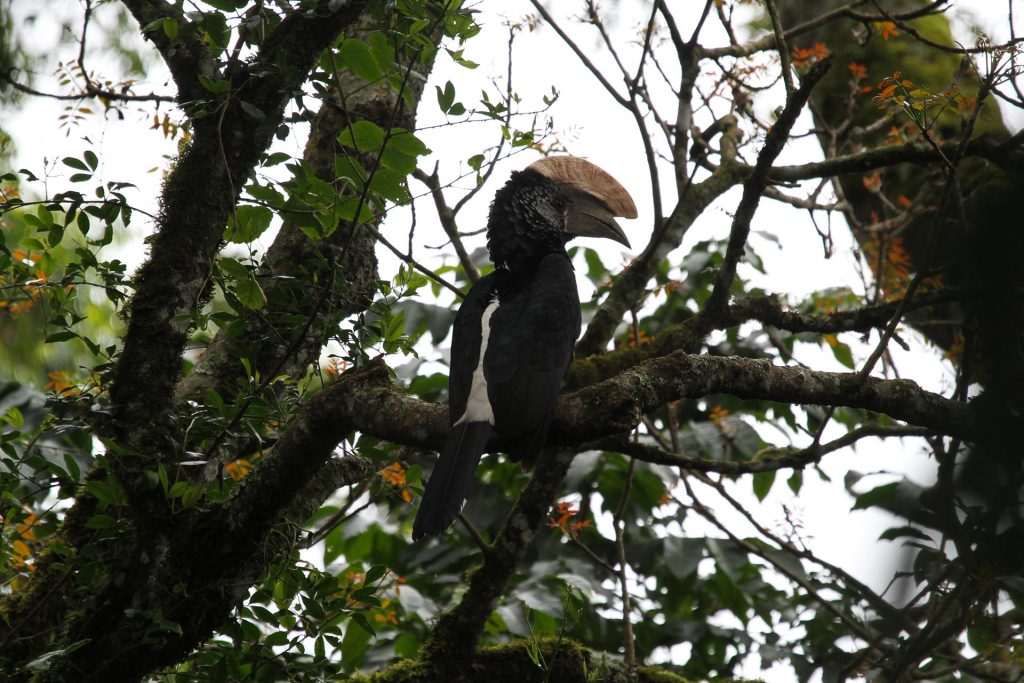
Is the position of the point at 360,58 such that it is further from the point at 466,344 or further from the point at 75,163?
the point at 466,344

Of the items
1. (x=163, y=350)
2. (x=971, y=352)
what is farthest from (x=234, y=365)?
(x=971, y=352)

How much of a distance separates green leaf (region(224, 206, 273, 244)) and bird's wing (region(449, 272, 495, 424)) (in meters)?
0.93

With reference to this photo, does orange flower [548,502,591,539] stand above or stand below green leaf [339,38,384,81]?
below

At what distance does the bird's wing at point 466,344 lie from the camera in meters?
3.33

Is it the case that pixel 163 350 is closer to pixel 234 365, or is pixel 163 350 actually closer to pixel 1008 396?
pixel 234 365

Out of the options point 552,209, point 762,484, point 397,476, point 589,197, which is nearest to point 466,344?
point 397,476

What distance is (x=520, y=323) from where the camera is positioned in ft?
11.9

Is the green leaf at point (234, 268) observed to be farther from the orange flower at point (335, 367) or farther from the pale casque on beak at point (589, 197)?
the pale casque on beak at point (589, 197)

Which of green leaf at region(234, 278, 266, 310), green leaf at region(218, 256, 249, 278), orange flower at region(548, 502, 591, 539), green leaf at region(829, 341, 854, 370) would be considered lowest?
orange flower at region(548, 502, 591, 539)

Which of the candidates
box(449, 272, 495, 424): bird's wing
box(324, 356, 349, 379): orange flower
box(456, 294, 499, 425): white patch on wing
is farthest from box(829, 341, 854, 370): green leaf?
box(324, 356, 349, 379): orange flower

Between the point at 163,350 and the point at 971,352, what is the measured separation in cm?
247

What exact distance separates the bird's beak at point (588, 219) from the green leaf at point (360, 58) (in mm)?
1950

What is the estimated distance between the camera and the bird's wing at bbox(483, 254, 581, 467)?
3.23 meters

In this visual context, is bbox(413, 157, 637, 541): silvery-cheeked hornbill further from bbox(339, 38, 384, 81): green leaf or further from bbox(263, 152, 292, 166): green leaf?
bbox(339, 38, 384, 81): green leaf
